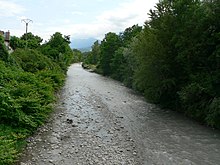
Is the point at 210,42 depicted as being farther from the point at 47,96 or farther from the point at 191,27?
the point at 47,96

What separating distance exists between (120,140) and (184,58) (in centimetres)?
812

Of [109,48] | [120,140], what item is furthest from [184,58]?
[109,48]

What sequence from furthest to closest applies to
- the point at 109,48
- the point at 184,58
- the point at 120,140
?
the point at 109,48 < the point at 184,58 < the point at 120,140

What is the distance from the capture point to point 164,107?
21.5 metres

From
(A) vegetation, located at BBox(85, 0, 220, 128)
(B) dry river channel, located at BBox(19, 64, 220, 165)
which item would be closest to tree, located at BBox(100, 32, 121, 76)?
(A) vegetation, located at BBox(85, 0, 220, 128)

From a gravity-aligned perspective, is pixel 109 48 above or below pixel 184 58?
above

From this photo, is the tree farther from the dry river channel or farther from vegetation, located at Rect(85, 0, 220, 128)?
the dry river channel

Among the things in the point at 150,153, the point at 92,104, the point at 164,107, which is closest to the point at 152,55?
the point at 164,107

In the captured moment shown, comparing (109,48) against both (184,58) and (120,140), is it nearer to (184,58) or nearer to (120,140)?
(184,58)

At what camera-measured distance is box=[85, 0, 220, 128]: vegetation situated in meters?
16.1

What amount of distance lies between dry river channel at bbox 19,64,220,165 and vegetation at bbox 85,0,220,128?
138cm

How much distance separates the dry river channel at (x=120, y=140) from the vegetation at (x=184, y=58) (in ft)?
4.52

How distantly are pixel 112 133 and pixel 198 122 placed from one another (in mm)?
5714

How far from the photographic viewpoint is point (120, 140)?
1278 cm
